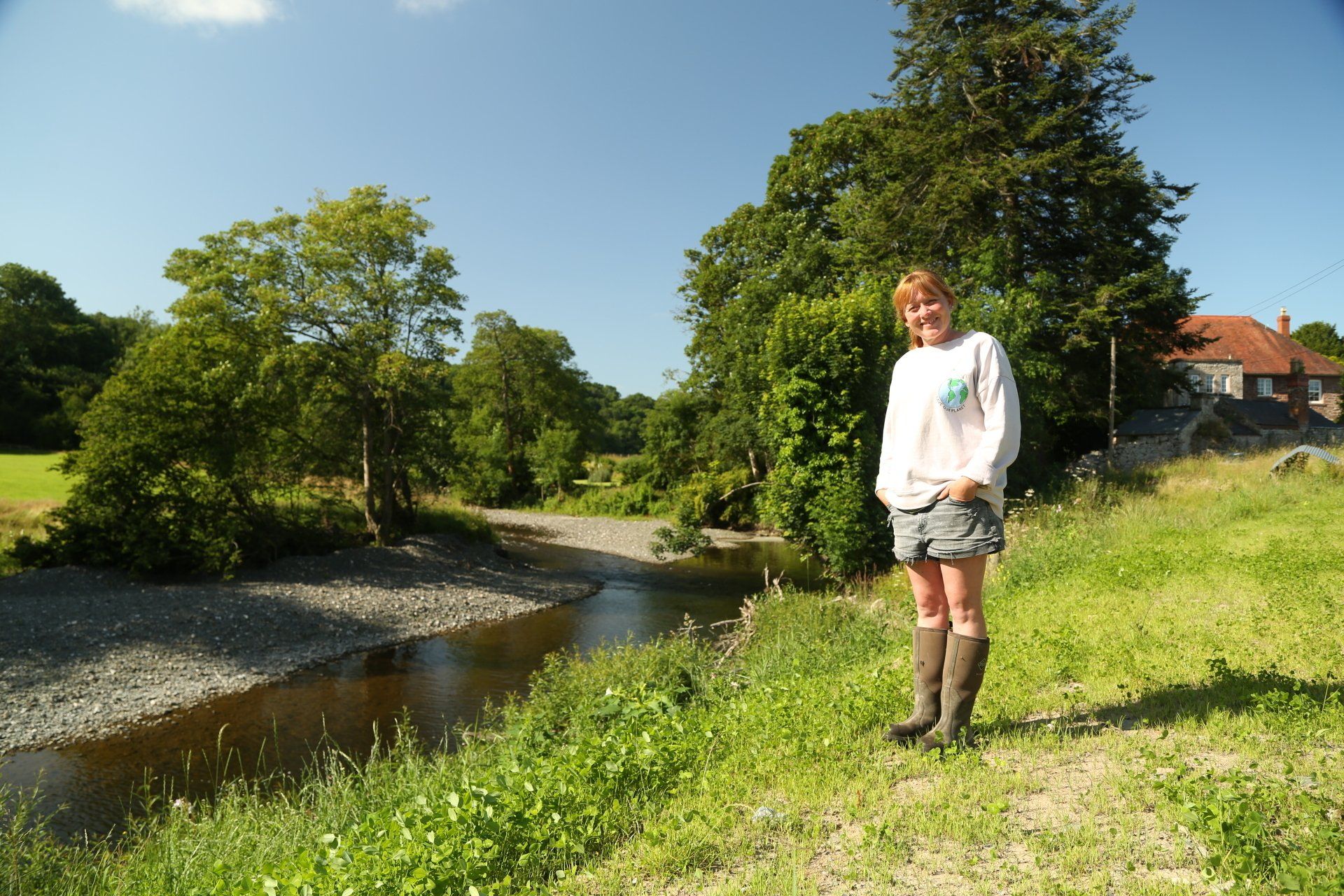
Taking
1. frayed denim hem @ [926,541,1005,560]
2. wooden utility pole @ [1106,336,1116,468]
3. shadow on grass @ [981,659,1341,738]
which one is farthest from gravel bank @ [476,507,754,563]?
frayed denim hem @ [926,541,1005,560]

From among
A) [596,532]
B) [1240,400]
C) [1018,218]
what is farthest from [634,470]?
[1240,400]

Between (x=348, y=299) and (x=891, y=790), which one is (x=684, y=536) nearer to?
(x=348, y=299)

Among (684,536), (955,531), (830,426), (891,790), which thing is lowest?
(684,536)

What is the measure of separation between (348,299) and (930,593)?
1850 cm

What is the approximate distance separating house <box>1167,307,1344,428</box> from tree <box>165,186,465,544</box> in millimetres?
39870

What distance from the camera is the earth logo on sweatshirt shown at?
11.1ft

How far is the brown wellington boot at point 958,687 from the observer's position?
346cm

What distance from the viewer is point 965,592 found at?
3430mm

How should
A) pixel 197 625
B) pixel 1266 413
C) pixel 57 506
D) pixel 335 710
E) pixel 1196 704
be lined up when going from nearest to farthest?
1. pixel 1196 704
2. pixel 335 710
3. pixel 197 625
4. pixel 57 506
5. pixel 1266 413

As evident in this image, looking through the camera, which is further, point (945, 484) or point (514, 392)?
point (514, 392)

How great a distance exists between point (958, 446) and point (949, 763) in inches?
57.0

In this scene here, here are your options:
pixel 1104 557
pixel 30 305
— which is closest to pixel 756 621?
pixel 1104 557

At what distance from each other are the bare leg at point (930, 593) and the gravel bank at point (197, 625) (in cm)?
1097

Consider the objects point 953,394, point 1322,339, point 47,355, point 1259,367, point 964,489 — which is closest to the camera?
point 964,489
